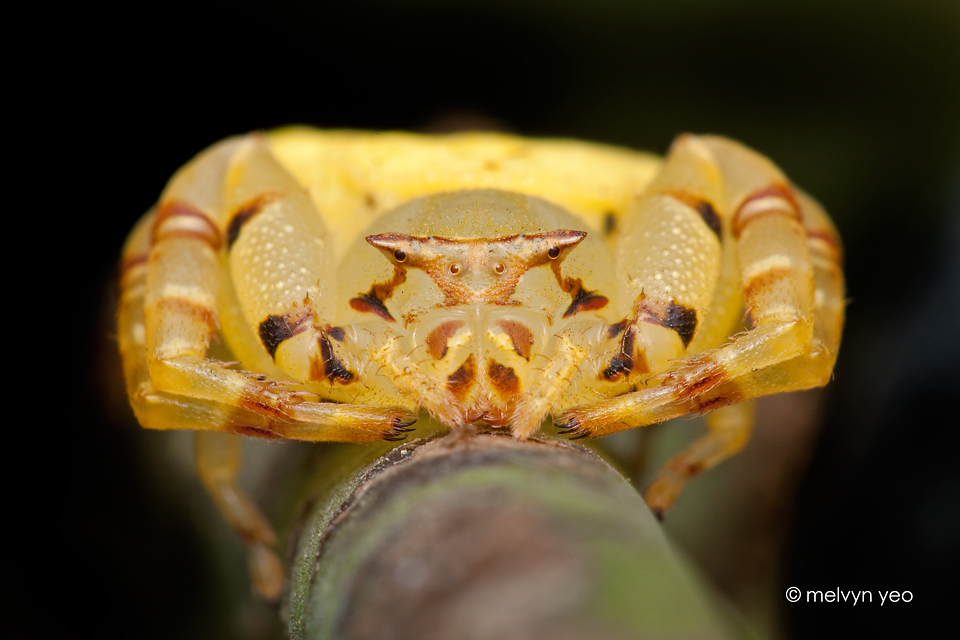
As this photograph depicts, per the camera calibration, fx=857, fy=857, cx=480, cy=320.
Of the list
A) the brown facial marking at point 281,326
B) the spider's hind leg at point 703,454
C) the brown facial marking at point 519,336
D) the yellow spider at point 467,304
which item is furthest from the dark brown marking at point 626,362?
the brown facial marking at point 281,326

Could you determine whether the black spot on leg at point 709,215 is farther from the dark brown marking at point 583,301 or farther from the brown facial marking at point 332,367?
the brown facial marking at point 332,367

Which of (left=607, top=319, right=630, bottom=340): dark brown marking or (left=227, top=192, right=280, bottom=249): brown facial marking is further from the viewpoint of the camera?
(left=227, top=192, right=280, bottom=249): brown facial marking

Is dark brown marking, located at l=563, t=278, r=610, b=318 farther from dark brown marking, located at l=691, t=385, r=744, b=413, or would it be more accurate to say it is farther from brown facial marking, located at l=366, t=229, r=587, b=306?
dark brown marking, located at l=691, t=385, r=744, b=413

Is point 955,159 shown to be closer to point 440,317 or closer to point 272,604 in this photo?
point 440,317

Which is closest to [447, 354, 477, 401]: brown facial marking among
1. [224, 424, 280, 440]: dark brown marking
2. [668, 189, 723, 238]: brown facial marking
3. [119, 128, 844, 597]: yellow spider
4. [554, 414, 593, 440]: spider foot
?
[119, 128, 844, 597]: yellow spider

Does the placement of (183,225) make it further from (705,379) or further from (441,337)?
(705,379)

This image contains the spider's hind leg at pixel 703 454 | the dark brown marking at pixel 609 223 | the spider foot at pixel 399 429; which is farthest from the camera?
the dark brown marking at pixel 609 223

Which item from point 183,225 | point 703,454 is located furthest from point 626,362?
point 183,225
